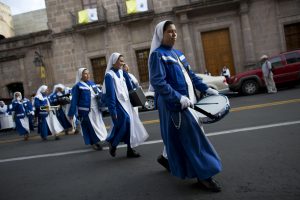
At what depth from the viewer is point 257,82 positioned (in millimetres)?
15180

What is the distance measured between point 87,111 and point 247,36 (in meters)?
16.0

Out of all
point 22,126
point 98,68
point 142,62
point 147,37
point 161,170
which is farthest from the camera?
point 98,68

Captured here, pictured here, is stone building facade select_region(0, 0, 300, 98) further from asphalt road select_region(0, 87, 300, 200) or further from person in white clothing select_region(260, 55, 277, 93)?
asphalt road select_region(0, 87, 300, 200)

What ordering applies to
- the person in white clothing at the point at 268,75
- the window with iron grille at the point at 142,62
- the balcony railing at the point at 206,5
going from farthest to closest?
the window with iron grille at the point at 142,62, the balcony railing at the point at 206,5, the person in white clothing at the point at 268,75

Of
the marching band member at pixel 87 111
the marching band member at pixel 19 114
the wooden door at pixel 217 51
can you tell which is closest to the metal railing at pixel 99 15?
the wooden door at pixel 217 51

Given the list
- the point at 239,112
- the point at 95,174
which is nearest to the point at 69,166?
the point at 95,174

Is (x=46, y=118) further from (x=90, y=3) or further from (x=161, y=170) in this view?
(x=90, y=3)

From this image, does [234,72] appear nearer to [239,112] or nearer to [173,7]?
[173,7]

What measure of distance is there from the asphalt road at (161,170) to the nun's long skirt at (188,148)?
0.26m

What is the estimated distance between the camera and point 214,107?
12.2ft

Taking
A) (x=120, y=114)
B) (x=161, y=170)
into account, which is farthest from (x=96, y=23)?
(x=161, y=170)

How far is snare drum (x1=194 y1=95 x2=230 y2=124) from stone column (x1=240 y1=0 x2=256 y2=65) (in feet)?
59.1

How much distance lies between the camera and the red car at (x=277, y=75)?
1473cm

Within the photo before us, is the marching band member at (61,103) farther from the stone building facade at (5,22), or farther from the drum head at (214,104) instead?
the stone building facade at (5,22)
